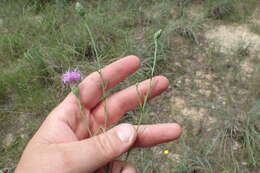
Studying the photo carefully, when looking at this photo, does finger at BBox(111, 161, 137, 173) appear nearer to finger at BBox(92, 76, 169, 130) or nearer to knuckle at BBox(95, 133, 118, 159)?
knuckle at BBox(95, 133, 118, 159)

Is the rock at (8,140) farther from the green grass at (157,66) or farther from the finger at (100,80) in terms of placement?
the finger at (100,80)

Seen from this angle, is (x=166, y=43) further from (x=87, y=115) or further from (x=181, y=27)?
(x=87, y=115)

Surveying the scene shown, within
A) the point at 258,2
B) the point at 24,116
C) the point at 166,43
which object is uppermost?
the point at 258,2

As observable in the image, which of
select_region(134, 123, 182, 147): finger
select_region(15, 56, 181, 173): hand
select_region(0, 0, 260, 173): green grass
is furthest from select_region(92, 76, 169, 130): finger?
select_region(0, 0, 260, 173): green grass

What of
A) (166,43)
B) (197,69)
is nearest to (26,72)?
(166,43)

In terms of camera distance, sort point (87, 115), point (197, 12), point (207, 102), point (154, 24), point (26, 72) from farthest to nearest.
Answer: point (197, 12) < point (154, 24) < point (26, 72) < point (207, 102) < point (87, 115)

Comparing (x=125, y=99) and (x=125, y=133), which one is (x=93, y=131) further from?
(x=125, y=133)
